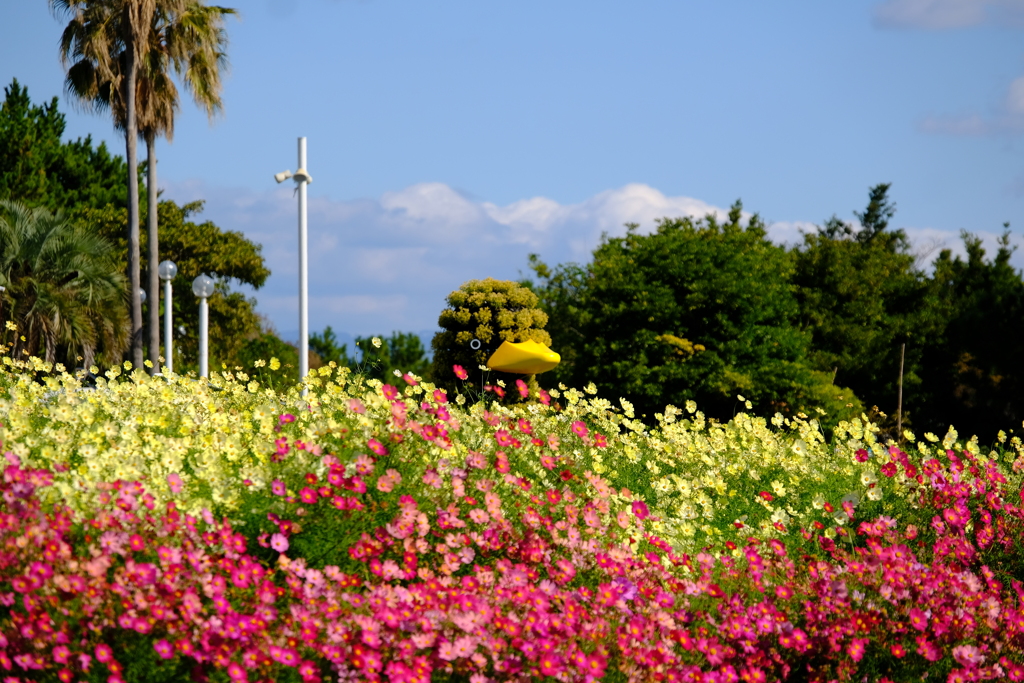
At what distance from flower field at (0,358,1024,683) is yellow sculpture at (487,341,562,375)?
556cm

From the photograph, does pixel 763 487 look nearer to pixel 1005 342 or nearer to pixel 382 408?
pixel 382 408

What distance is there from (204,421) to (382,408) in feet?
3.04

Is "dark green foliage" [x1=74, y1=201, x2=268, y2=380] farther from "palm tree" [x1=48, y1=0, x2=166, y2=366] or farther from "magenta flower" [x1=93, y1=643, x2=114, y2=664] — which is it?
"magenta flower" [x1=93, y1=643, x2=114, y2=664]

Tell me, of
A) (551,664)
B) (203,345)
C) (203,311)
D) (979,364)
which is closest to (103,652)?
(551,664)

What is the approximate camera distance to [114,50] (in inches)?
836

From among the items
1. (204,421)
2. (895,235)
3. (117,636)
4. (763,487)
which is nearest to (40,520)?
(117,636)

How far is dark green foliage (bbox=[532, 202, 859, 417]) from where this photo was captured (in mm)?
24734

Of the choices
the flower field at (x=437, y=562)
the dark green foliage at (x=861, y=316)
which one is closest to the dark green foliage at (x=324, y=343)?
the dark green foliage at (x=861, y=316)

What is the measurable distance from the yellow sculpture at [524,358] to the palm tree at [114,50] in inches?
446

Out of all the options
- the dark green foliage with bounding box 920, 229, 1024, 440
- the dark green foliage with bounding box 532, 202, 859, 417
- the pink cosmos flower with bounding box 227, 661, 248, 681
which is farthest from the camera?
the dark green foliage with bounding box 920, 229, 1024, 440

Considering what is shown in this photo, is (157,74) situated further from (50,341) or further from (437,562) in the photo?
(437,562)

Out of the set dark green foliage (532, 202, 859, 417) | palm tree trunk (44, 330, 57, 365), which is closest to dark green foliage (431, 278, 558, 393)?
palm tree trunk (44, 330, 57, 365)

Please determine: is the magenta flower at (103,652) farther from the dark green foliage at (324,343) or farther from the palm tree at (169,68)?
the dark green foliage at (324,343)

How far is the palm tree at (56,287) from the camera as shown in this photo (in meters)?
18.9
